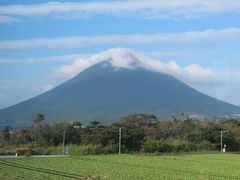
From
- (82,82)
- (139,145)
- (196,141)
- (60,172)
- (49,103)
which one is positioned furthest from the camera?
(82,82)

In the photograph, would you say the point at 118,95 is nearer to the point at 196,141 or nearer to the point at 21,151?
the point at 196,141

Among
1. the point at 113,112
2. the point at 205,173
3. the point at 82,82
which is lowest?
the point at 205,173

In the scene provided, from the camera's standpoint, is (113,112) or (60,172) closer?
(60,172)

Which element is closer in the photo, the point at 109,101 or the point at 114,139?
the point at 114,139

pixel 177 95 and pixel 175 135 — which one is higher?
pixel 177 95

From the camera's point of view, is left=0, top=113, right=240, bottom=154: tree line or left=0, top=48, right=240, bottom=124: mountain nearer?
left=0, top=113, right=240, bottom=154: tree line

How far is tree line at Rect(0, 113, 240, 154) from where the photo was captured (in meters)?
40.8

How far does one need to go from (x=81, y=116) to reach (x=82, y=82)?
39696 millimetres

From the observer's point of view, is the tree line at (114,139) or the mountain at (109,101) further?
the mountain at (109,101)

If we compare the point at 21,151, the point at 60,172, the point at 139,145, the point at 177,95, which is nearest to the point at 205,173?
the point at 60,172

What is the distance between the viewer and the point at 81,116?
116000mm

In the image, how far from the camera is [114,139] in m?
41.5

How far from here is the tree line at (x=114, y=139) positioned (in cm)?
4075

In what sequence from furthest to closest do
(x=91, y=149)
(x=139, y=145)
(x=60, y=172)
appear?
(x=139, y=145) → (x=91, y=149) → (x=60, y=172)
